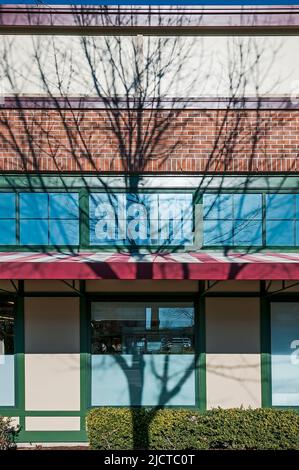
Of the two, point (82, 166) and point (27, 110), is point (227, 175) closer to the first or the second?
point (82, 166)

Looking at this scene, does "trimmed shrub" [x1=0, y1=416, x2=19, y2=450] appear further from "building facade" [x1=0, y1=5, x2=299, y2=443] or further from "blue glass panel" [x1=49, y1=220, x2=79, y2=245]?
"blue glass panel" [x1=49, y1=220, x2=79, y2=245]

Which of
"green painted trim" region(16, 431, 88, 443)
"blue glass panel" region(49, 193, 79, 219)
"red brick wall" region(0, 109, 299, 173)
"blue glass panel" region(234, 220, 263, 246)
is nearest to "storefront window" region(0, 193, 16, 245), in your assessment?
"red brick wall" region(0, 109, 299, 173)

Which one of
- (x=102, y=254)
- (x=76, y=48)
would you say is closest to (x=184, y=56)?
(x=76, y=48)

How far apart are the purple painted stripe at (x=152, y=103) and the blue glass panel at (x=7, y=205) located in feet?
5.14

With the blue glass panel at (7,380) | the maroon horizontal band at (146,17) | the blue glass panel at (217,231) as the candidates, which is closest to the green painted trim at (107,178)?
the blue glass panel at (217,231)

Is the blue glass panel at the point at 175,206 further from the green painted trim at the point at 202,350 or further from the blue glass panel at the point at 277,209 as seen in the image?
the blue glass panel at the point at 277,209

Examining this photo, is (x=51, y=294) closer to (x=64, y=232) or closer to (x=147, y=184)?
(x=64, y=232)

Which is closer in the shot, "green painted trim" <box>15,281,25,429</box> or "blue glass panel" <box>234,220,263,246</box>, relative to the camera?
"green painted trim" <box>15,281,25,429</box>

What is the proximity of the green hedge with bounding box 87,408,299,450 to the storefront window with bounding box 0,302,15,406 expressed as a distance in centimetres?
159

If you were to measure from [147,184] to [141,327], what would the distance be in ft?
8.20

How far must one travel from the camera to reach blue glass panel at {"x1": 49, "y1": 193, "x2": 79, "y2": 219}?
851 cm

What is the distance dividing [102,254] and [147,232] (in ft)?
3.01

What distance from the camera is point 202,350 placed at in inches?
320

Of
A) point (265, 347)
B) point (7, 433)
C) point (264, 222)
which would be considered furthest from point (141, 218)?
point (7, 433)
